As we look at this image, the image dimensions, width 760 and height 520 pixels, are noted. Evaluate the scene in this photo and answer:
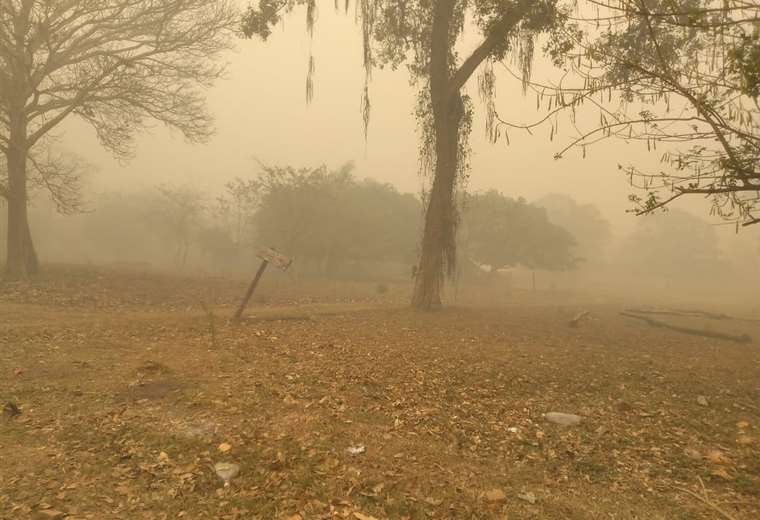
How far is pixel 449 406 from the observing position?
6812mm

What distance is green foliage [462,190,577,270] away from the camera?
3931cm

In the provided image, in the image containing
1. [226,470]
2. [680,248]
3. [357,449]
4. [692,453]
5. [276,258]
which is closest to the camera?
[226,470]

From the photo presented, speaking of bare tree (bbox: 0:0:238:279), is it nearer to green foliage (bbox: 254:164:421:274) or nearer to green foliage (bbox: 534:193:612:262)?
green foliage (bbox: 254:164:421:274)

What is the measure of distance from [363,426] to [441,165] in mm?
9894

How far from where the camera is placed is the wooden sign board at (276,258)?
11070mm

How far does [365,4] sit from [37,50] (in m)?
12.4

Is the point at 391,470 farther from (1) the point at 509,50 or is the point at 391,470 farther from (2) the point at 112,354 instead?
(1) the point at 509,50

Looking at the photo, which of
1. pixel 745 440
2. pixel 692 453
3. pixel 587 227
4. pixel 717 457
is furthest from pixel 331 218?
pixel 587 227

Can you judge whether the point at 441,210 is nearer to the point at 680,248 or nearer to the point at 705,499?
the point at 705,499

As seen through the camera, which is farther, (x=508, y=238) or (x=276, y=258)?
(x=508, y=238)

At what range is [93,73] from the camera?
61.0 ft

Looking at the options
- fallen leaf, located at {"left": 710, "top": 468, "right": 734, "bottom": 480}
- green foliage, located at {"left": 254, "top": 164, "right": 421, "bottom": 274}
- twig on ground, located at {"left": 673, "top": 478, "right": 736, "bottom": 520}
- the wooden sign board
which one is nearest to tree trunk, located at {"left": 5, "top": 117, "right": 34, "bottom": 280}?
the wooden sign board

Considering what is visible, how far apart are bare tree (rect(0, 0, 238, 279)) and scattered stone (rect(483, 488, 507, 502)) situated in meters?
18.1

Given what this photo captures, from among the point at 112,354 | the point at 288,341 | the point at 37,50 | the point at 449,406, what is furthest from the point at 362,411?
the point at 37,50
